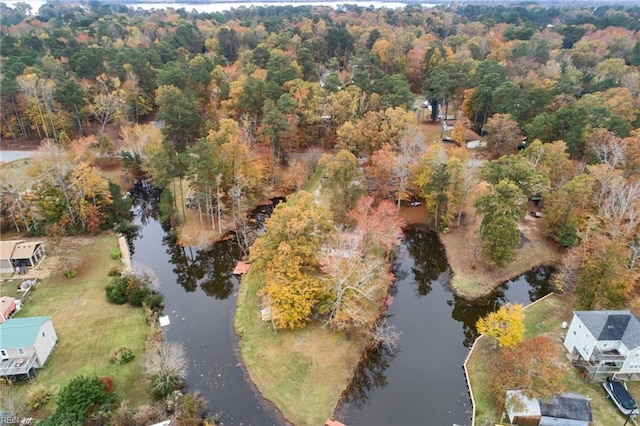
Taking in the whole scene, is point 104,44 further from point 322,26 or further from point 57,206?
point 57,206

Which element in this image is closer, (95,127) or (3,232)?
(3,232)

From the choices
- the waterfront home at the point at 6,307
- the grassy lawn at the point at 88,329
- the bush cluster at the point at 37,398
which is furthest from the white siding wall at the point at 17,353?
the waterfront home at the point at 6,307

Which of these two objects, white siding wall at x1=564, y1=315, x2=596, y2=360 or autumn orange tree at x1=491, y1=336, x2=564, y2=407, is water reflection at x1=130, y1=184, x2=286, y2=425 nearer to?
autumn orange tree at x1=491, y1=336, x2=564, y2=407

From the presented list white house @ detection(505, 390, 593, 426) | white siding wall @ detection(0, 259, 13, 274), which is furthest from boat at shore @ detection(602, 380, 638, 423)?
white siding wall @ detection(0, 259, 13, 274)

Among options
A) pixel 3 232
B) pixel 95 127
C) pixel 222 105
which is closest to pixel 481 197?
pixel 222 105

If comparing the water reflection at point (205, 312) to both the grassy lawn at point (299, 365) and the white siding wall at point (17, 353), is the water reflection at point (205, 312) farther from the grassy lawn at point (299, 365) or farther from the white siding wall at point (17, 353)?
the white siding wall at point (17, 353)

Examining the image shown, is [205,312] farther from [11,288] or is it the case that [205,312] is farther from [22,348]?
[11,288]
